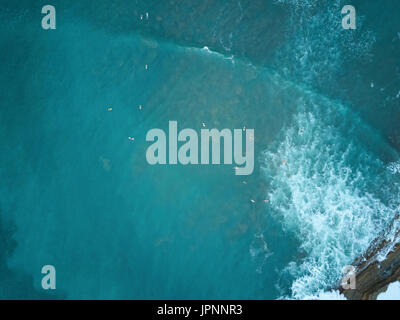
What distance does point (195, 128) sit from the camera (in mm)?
13438

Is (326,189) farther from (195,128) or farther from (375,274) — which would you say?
(195,128)

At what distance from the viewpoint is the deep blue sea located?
13250 millimetres

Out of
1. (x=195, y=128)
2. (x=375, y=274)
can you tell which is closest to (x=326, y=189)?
(x=375, y=274)

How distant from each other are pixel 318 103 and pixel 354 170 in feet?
7.56

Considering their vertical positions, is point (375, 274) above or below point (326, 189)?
below

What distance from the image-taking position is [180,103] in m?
13.5

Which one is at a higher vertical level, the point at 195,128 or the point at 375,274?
the point at 195,128

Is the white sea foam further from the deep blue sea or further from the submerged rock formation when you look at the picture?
the submerged rock formation

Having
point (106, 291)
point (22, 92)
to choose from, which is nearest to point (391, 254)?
point (106, 291)

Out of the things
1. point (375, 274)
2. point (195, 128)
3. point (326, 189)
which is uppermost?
point (195, 128)

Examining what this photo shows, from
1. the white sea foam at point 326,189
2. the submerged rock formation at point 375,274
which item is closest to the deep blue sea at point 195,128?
the white sea foam at point 326,189

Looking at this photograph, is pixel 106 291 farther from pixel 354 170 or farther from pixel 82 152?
pixel 354 170

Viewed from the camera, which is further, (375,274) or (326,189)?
(326,189)
